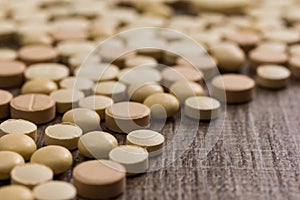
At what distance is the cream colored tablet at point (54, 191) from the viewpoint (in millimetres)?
801

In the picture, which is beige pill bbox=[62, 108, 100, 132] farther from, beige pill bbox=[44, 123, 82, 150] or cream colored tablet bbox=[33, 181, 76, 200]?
cream colored tablet bbox=[33, 181, 76, 200]

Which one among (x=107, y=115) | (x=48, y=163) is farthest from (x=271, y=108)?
(x=48, y=163)

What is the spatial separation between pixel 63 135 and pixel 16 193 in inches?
8.4

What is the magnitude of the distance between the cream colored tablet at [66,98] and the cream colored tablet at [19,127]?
0.11 m

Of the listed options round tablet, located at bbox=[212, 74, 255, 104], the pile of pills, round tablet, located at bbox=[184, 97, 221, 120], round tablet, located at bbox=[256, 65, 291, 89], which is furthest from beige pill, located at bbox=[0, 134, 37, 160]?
round tablet, located at bbox=[256, 65, 291, 89]

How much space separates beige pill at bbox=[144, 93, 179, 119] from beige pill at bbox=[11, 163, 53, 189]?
0.32m

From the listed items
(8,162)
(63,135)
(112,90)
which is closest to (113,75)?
(112,90)

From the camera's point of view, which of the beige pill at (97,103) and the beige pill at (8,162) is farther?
the beige pill at (97,103)

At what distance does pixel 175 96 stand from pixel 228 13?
66 cm

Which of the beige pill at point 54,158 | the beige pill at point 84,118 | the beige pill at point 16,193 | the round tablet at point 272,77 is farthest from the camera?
the round tablet at point 272,77

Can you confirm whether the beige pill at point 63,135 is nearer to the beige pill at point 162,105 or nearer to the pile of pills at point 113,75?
the pile of pills at point 113,75

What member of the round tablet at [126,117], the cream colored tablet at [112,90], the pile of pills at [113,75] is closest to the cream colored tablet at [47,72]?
the pile of pills at [113,75]

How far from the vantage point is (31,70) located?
1281mm

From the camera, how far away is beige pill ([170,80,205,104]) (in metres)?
1.18
